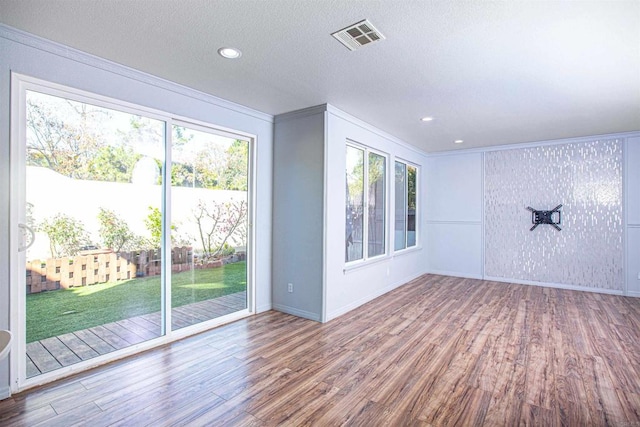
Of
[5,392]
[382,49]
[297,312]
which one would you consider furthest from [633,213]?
[5,392]

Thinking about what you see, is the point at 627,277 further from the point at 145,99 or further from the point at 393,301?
the point at 145,99

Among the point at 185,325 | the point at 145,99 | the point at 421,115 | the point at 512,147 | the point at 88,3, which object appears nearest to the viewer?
the point at 88,3

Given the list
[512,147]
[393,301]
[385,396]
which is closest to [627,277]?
[512,147]

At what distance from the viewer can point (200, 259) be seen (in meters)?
3.62

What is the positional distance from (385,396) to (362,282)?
2.34 m

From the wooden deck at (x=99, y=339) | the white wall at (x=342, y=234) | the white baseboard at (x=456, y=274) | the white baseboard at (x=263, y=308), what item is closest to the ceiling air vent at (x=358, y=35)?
the white wall at (x=342, y=234)

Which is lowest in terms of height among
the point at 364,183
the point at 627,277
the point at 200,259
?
the point at 627,277

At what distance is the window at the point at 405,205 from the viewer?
5.84 meters

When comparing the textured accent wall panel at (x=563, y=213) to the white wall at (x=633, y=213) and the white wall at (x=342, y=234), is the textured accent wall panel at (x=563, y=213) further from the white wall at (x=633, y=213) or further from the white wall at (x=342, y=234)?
the white wall at (x=342, y=234)

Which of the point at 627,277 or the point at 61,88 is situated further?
the point at 627,277

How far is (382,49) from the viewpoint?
Answer: 2.51m

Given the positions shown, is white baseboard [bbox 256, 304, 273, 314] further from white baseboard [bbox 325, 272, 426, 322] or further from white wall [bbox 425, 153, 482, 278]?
white wall [bbox 425, 153, 482, 278]

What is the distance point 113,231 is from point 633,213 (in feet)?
24.2

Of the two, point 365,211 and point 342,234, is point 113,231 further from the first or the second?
point 365,211
